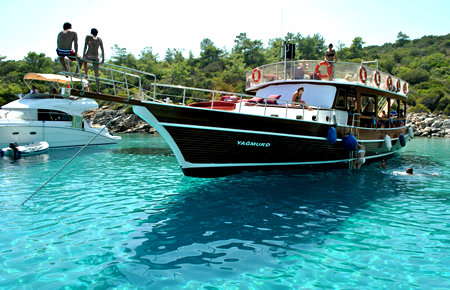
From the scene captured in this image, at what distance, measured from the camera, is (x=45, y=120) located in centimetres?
2214

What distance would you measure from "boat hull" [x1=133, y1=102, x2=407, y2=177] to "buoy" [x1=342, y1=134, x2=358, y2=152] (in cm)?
22

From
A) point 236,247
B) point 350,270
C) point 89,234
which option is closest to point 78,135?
point 89,234

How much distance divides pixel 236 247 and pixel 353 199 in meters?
4.68

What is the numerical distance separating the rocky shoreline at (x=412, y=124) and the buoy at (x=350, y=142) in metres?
32.8

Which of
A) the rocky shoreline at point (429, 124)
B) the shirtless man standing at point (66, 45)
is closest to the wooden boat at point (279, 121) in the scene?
the shirtless man standing at point (66, 45)

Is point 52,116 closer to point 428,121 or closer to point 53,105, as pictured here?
point 53,105

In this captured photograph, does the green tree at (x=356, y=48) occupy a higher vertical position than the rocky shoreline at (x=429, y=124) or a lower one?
higher

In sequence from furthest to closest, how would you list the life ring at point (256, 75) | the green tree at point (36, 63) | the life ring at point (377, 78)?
the green tree at point (36, 63)
the life ring at point (256, 75)
the life ring at point (377, 78)

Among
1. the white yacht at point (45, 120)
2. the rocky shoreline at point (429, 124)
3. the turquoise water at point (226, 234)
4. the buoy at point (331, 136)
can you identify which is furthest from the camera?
the rocky shoreline at point (429, 124)

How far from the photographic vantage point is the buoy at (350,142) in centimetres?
1238

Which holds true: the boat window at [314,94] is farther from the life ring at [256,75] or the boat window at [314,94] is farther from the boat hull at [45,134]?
the boat hull at [45,134]

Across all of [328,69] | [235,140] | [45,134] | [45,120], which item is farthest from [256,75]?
[45,120]

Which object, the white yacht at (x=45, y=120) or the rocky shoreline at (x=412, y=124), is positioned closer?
the white yacht at (x=45, y=120)

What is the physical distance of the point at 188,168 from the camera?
931cm
